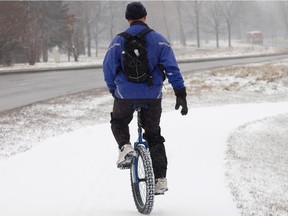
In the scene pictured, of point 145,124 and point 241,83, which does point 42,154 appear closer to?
point 145,124

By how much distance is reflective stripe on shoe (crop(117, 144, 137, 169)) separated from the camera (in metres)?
4.07

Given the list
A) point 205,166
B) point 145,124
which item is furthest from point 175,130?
point 145,124

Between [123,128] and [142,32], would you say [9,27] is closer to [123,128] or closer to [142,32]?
[123,128]

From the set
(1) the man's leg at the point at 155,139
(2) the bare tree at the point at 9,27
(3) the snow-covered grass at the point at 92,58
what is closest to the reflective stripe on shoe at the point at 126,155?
(1) the man's leg at the point at 155,139

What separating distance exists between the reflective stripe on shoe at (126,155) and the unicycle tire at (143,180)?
6 cm

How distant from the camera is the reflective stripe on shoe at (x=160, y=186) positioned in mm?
4102

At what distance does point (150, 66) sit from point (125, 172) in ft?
8.03

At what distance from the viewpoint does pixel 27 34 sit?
34.3 meters

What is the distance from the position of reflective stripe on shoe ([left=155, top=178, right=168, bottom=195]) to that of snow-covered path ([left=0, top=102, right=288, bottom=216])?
1.13 feet

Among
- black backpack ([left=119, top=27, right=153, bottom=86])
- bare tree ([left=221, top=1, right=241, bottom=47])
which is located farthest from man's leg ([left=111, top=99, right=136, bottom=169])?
bare tree ([left=221, top=1, right=241, bottom=47])

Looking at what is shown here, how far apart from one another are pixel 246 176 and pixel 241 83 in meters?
13.1

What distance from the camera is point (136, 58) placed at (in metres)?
3.87

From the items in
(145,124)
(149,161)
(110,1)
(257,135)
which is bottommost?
(257,135)

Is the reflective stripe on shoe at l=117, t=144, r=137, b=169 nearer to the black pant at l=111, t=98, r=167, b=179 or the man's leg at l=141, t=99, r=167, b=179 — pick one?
the black pant at l=111, t=98, r=167, b=179
